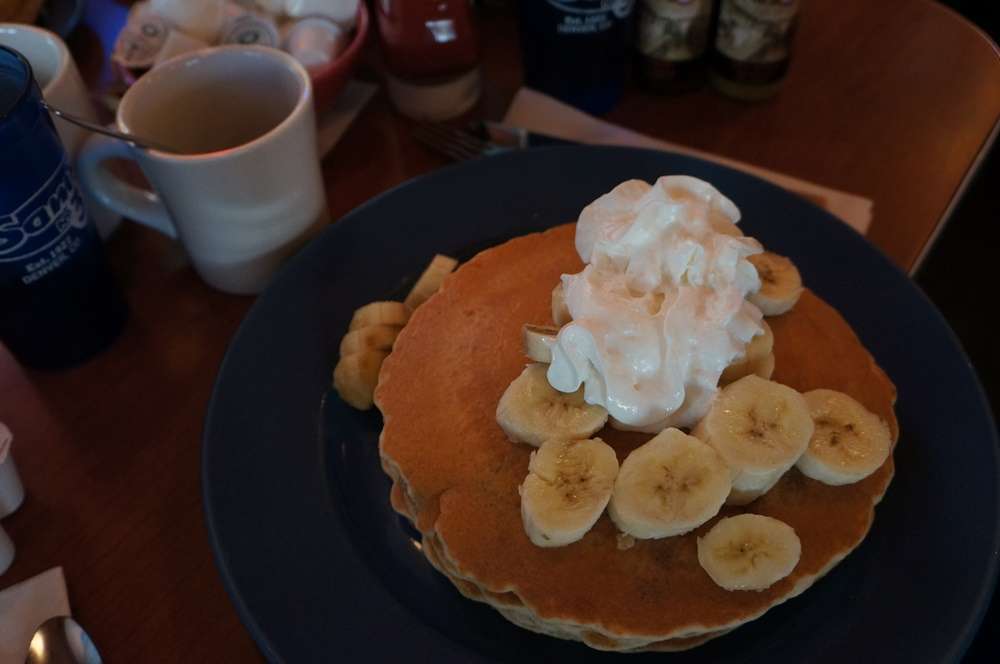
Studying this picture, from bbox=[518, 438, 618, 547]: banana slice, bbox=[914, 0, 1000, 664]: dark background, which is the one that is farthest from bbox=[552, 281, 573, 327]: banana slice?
bbox=[914, 0, 1000, 664]: dark background

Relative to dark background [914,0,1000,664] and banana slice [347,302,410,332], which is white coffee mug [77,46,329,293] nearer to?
banana slice [347,302,410,332]

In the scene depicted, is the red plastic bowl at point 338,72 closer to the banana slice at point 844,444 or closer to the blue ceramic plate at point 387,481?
the blue ceramic plate at point 387,481

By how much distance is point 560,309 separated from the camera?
963mm

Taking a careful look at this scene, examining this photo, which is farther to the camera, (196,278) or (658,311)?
(196,278)

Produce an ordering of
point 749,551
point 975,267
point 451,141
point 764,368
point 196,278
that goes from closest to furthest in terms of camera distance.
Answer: point 749,551
point 764,368
point 196,278
point 451,141
point 975,267

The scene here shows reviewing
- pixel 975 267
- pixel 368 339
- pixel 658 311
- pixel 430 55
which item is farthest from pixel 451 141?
pixel 975 267

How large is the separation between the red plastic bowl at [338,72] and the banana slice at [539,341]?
1.72 feet

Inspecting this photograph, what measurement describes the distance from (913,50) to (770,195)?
1.67 ft

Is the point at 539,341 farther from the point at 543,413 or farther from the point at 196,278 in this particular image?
the point at 196,278

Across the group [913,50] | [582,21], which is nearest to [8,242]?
[582,21]

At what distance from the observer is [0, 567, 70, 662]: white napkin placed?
2.72 ft

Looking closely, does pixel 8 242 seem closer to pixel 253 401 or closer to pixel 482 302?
pixel 253 401

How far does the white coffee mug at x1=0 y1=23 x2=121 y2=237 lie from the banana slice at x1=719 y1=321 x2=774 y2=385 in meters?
0.80

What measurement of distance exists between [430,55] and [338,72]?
0.47 feet
